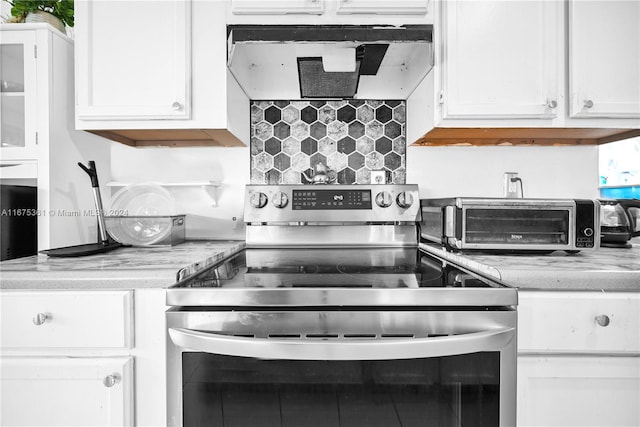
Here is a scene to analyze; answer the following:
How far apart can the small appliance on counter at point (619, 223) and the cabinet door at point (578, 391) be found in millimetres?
684

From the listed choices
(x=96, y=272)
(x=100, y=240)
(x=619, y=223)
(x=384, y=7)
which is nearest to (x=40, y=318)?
(x=96, y=272)

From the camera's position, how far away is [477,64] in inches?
57.0

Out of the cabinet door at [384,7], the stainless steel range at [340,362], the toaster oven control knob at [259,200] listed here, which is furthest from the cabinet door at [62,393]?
the cabinet door at [384,7]

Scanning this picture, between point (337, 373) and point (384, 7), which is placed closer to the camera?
point (337, 373)

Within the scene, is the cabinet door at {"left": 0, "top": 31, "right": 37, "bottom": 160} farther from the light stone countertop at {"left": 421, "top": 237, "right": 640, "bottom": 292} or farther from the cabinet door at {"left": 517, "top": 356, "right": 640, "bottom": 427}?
the cabinet door at {"left": 517, "top": 356, "right": 640, "bottom": 427}

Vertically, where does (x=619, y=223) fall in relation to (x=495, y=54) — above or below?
below

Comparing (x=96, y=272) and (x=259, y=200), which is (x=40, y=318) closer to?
(x=96, y=272)

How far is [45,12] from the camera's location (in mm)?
1530

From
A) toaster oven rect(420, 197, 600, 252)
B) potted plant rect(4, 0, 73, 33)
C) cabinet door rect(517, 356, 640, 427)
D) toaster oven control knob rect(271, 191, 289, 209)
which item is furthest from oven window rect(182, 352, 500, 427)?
potted plant rect(4, 0, 73, 33)

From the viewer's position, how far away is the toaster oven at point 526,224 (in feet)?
4.20

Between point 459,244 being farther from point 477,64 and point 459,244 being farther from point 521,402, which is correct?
point 477,64

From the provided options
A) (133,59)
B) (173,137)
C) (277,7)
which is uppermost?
(277,7)

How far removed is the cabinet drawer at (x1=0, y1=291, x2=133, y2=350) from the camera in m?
0.95

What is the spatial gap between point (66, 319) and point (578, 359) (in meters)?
1.25
